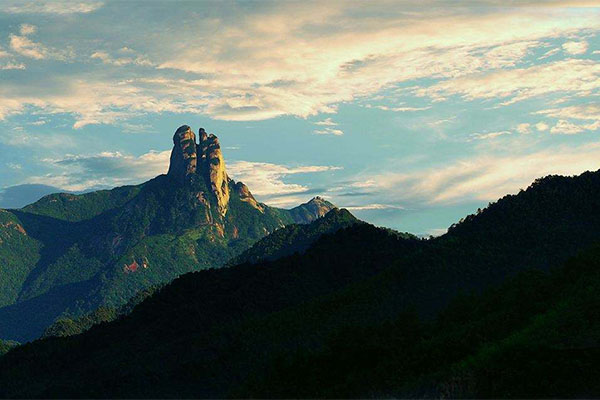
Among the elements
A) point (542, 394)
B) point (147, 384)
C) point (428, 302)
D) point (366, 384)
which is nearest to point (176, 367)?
point (147, 384)

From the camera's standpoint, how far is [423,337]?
120375 mm

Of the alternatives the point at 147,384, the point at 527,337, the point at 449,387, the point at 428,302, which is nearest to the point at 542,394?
the point at 449,387

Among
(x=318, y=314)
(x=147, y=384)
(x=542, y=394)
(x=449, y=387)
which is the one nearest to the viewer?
(x=542, y=394)

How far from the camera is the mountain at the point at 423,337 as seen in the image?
93312 mm

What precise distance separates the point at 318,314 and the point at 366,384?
2765 inches

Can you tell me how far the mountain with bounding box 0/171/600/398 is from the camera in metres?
93.3

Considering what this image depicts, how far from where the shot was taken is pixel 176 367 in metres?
166

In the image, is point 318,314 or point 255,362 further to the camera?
point 318,314

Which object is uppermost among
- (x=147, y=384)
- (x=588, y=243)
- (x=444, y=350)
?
(x=588, y=243)

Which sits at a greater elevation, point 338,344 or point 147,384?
point 338,344

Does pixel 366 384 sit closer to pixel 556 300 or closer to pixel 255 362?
pixel 556 300

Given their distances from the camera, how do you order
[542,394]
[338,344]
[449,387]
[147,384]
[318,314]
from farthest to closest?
[318,314] → [147,384] → [338,344] → [449,387] → [542,394]

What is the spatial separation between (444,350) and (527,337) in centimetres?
1122

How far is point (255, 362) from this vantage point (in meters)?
159
